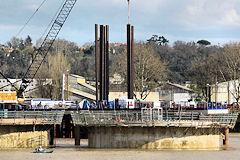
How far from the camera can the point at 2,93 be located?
88.2 meters

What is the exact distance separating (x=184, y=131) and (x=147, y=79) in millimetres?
73235

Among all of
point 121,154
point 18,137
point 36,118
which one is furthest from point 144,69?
point 121,154

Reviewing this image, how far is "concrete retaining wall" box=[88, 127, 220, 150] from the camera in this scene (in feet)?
172

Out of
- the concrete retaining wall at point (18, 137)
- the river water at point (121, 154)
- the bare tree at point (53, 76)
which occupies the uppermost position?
the bare tree at point (53, 76)

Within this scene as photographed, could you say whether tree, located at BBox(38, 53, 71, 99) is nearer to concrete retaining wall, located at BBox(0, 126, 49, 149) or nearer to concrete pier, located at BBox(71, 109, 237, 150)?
concrete retaining wall, located at BBox(0, 126, 49, 149)

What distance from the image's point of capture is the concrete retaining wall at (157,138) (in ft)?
172

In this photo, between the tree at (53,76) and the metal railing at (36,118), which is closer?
the metal railing at (36,118)

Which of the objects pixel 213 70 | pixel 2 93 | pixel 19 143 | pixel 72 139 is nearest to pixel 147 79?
pixel 213 70

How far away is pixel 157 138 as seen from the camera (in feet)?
173

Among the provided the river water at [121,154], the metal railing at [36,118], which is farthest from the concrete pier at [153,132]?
the metal railing at [36,118]

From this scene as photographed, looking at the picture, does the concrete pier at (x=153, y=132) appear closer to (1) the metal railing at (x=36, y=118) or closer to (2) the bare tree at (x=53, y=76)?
(1) the metal railing at (x=36, y=118)

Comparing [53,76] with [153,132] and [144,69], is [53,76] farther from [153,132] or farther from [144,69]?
[153,132]

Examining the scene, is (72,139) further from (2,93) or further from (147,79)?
(147,79)

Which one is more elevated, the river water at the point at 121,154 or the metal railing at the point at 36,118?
the metal railing at the point at 36,118
